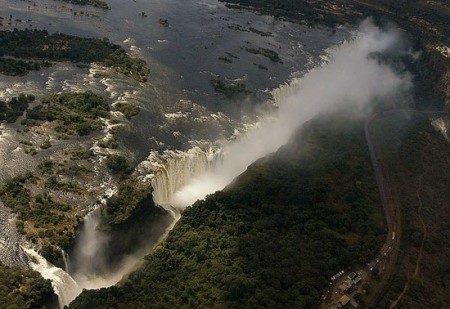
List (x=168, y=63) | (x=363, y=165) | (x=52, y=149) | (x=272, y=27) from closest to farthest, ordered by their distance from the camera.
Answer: (x=52, y=149) < (x=363, y=165) < (x=168, y=63) < (x=272, y=27)

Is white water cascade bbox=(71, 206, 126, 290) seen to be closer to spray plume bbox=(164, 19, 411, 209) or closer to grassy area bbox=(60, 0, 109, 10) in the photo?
spray plume bbox=(164, 19, 411, 209)

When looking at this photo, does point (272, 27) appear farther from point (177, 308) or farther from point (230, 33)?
point (177, 308)

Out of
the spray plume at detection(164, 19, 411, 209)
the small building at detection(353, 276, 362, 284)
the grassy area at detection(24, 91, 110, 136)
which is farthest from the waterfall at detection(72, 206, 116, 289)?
the small building at detection(353, 276, 362, 284)

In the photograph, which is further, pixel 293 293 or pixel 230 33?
pixel 230 33

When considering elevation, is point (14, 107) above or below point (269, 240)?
below

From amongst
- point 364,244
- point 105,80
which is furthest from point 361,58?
point 364,244

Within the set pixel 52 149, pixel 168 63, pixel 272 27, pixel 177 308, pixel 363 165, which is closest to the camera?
pixel 177 308

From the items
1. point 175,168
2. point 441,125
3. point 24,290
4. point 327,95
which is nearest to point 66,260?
point 24,290

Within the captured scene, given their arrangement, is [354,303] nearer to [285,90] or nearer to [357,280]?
[357,280]
